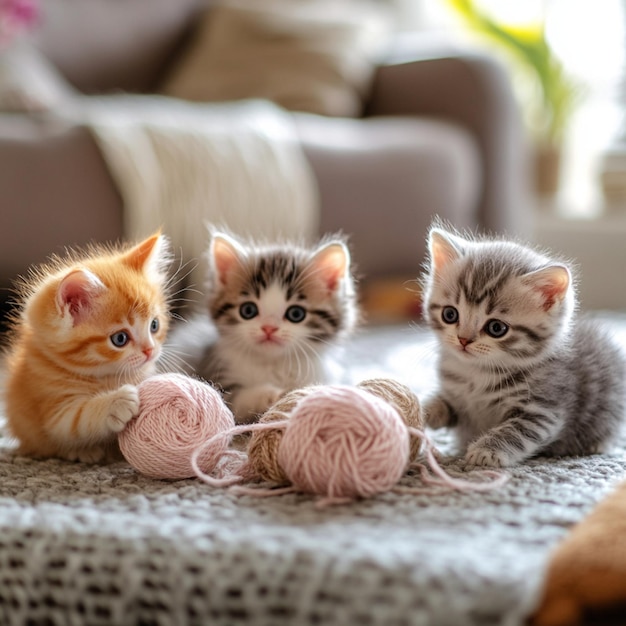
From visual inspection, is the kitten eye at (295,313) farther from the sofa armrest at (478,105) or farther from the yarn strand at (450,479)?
the sofa armrest at (478,105)

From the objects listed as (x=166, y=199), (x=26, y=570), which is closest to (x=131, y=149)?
(x=166, y=199)

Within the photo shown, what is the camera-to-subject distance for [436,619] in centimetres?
71

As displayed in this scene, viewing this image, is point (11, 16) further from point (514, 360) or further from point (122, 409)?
point (514, 360)

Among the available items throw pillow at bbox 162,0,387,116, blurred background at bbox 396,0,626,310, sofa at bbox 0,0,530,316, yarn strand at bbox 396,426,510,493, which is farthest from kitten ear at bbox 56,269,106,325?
blurred background at bbox 396,0,626,310

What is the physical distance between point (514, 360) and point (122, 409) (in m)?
0.56

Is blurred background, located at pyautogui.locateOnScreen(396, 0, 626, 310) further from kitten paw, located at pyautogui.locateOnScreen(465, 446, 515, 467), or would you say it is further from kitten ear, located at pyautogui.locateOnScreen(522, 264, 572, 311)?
kitten paw, located at pyautogui.locateOnScreen(465, 446, 515, 467)

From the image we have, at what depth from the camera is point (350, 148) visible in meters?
2.39

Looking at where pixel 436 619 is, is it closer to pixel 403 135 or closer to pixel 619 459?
pixel 619 459

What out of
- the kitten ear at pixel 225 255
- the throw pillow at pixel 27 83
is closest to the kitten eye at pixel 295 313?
the kitten ear at pixel 225 255

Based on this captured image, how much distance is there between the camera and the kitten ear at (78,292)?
1066mm

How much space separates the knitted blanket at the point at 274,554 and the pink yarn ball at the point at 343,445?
0.09 feet

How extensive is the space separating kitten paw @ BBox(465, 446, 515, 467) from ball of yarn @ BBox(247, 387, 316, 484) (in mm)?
245

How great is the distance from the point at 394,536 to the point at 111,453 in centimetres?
54

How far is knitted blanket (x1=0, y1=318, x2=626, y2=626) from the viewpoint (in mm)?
738
